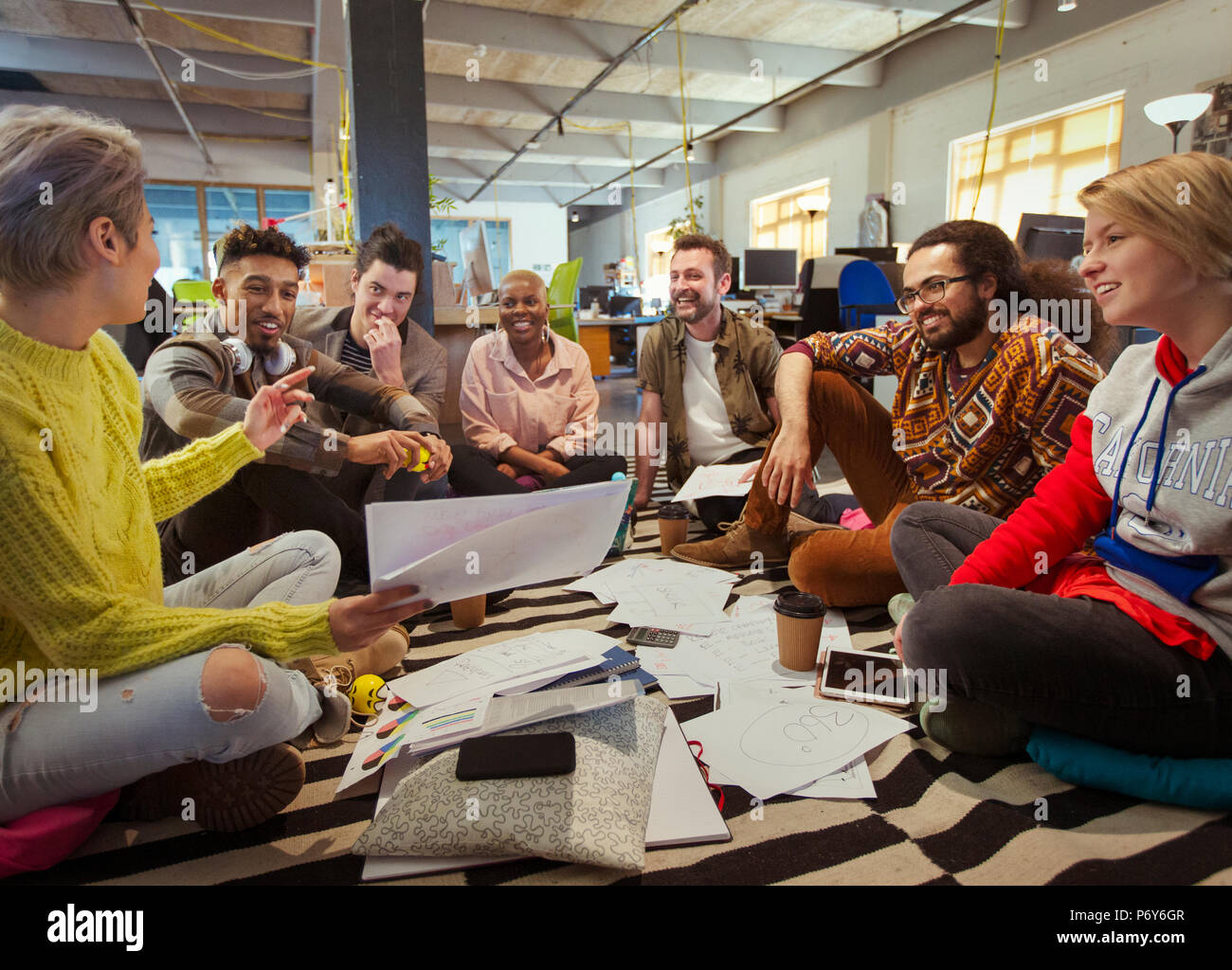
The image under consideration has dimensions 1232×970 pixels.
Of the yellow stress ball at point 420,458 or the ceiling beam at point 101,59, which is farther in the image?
the ceiling beam at point 101,59

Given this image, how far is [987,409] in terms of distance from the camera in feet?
5.81

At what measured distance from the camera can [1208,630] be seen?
1.10 metres

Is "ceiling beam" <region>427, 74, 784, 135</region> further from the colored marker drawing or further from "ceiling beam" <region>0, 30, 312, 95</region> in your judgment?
the colored marker drawing

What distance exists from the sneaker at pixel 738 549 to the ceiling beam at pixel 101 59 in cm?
800

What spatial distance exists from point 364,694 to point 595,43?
7802 mm

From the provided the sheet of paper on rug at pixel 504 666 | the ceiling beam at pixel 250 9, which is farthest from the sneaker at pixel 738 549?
the ceiling beam at pixel 250 9

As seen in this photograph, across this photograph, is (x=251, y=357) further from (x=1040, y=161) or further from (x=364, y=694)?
(x=1040, y=161)

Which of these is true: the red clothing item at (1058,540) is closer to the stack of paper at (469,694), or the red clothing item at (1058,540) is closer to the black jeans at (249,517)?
the stack of paper at (469,694)

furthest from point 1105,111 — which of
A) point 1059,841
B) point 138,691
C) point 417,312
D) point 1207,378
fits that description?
point 138,691

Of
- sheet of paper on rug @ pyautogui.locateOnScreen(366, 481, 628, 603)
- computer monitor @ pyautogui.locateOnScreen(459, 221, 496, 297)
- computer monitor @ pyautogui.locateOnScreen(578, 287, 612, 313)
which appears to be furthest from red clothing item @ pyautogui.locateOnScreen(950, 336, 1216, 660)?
computer monitor @ pyautogui.locateOnScreen(578, 287, 612, 313)

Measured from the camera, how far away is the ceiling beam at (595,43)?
7.06m

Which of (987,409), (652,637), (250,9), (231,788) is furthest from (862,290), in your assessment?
(250,9)

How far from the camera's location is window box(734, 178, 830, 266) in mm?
10242
